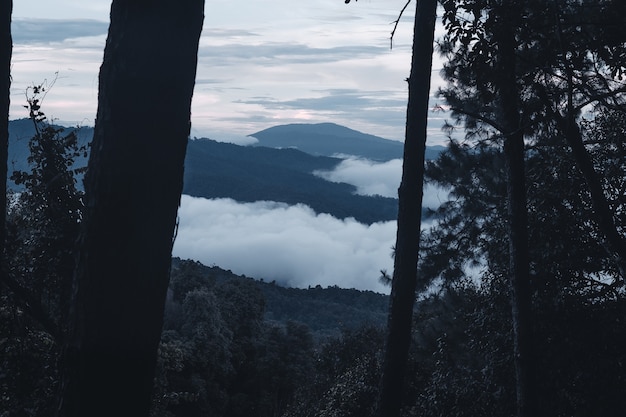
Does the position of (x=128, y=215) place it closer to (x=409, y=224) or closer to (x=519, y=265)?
(x=409, y=224)

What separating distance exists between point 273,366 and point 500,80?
39719mm

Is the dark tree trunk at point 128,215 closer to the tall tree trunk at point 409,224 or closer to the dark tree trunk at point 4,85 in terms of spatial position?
the dark tree trunk at point 4,85

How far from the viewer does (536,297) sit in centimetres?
1299

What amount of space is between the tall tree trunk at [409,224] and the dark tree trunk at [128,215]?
4.57 metres

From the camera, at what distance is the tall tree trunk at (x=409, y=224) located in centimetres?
776

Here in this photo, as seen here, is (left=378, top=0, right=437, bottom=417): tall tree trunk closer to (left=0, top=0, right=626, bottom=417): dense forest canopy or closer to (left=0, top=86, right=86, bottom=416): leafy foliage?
(left=0, top=0, right=626, bottom=417): dense forest canopy

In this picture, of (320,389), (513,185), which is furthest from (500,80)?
(320,389)

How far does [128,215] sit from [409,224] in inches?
189

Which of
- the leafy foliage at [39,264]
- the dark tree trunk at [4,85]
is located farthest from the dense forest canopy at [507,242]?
the dark tree trunk at [4,85]

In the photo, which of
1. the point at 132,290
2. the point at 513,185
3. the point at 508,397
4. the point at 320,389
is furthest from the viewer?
the point at 320,389

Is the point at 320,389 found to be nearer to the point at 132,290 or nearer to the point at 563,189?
the point at 563,189

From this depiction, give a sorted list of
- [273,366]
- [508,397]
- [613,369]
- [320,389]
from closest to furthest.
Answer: [613,369] → [508,397] → [320,389] → [273,366]

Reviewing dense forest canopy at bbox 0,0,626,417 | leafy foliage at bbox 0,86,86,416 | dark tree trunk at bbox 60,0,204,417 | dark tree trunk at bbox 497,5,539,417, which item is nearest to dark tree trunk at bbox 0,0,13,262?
dense forest canopy at bbox 0,0,626,417

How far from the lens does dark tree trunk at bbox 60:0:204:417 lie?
11.1 feet
